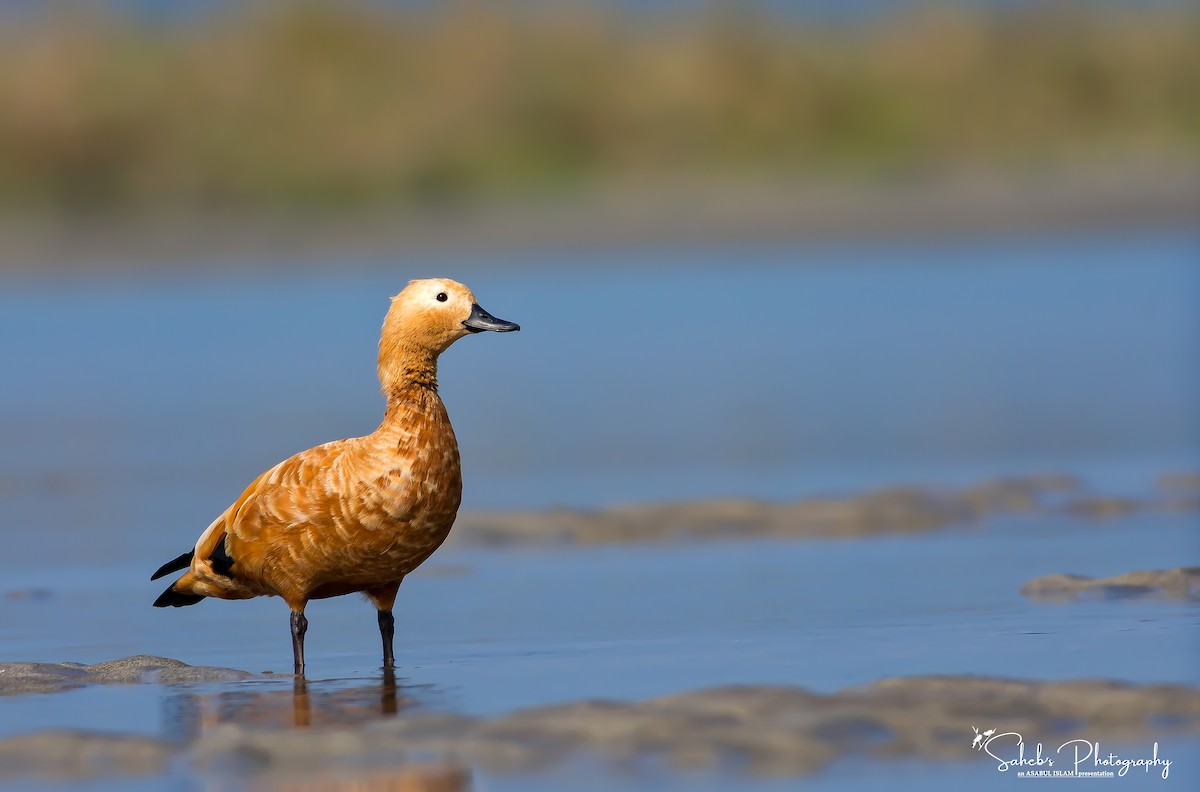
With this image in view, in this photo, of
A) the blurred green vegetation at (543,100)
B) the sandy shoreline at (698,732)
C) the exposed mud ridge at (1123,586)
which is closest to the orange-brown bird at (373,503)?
the sandy shoreline at (698,732)

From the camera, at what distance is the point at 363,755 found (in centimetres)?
590

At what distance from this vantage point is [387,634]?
7234 mm

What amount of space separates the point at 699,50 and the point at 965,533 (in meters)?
22.3

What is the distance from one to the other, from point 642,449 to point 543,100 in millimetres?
18951

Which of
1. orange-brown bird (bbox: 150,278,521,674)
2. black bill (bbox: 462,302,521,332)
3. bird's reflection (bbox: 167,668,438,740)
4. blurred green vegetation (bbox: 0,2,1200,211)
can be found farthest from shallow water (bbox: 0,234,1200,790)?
blurred green vegetation (bbox: 0,2,1200,211)

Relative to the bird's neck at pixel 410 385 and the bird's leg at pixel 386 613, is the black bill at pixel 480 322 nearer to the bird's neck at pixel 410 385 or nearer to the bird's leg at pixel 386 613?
the bird's neck at pixel 410 385

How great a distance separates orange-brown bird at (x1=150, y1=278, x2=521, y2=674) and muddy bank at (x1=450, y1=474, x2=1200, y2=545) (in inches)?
84.3

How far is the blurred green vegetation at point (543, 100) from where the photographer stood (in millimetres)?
28156

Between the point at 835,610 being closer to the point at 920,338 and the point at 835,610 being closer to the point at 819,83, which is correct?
the point at 920,338

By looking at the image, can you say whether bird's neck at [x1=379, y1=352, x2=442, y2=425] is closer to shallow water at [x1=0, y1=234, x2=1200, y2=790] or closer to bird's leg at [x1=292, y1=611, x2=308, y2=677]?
bird's leg at [x1=292, y1=611, x2=308, y2=677]

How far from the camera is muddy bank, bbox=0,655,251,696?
7055 mm

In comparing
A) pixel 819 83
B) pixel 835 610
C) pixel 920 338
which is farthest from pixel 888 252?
pixel 835 610

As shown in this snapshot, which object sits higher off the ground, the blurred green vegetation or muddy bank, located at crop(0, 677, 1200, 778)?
the blurred green vegetation

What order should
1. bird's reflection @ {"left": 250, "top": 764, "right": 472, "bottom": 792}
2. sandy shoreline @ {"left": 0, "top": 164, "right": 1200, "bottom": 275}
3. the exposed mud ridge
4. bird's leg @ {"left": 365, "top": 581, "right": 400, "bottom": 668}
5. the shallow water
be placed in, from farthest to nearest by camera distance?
1. sandy shoreline @ {"left": 0, "top": 164, "right": 1200, "bottom": 275}
2. the exposed mud ridge
3. bird's leg @ {"left": 365, "top": 581, "right": 400, "bottom": 668}
4. the shallow water
5. bird's reflection @ {"left": 250, "top": 764, "right": 472, "bottom": 792}
